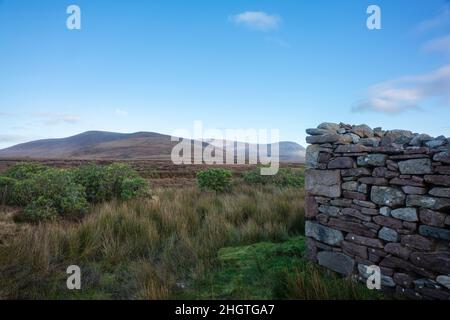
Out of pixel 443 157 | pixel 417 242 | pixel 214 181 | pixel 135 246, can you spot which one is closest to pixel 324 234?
pixel 417 242

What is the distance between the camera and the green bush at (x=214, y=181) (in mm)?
12492

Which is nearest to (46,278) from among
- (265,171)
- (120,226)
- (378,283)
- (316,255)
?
(120,226)

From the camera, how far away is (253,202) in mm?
8570

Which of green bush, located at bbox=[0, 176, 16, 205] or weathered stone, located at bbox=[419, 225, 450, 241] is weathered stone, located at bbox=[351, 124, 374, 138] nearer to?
weathered stone, located at bbox=[419, 225, 450, 241]

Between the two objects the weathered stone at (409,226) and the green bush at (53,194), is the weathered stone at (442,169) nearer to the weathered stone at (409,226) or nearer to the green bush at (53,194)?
the weathered stone at (409,226)

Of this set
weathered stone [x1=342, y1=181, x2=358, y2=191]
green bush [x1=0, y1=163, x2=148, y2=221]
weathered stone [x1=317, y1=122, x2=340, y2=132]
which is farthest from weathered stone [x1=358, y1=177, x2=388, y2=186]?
A: green bush [x1=0, y1=163, x2=148, y2=221]

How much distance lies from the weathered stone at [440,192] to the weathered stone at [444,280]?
0.89m

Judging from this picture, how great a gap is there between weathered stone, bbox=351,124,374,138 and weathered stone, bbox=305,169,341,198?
2.69 feet

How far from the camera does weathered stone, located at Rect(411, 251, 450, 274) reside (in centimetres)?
333

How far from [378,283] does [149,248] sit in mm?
3826

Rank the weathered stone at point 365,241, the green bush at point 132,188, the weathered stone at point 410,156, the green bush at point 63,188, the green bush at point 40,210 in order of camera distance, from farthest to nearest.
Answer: the green bush at point 132,188, the green bush at point 63,188, the green bush at point 40,210, the weathered stone at point 365,241, the weathered stone at point 410,156

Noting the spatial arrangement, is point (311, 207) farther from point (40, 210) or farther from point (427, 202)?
point (40, 210)

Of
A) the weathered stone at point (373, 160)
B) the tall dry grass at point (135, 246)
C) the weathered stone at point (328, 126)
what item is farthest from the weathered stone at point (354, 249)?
the weathered stone at point (328, 126)

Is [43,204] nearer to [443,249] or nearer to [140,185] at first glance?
[140,185]
